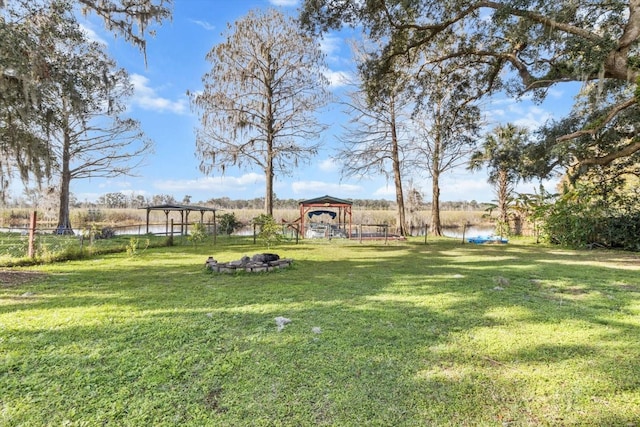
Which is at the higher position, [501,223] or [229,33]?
[229,33]

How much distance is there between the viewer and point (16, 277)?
227 inches

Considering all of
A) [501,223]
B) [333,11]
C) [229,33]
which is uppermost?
[229,33]

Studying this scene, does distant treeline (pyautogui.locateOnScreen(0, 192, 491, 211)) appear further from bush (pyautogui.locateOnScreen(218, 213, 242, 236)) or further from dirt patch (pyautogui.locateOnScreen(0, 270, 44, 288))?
dirt patch (pyautogui.locateOnScreen(0, 270, 44, 288))

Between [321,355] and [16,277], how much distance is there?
636 centimetres

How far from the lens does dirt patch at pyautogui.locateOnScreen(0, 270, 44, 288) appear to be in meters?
5.34

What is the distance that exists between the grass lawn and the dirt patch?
26cm

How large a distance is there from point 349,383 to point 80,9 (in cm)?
968

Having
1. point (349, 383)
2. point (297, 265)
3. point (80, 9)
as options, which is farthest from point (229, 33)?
point (349, 383)

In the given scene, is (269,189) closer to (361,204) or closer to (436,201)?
(436,201)

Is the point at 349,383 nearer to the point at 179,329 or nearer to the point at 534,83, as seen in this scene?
the point at 179,329

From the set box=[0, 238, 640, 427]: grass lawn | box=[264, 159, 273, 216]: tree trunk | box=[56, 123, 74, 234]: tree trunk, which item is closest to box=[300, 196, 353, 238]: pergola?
box=[264, 159, 273, 216]: tree trunk

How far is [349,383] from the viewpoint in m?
2.23

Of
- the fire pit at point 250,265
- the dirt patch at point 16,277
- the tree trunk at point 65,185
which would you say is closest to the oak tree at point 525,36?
the fire pit at point 250,265

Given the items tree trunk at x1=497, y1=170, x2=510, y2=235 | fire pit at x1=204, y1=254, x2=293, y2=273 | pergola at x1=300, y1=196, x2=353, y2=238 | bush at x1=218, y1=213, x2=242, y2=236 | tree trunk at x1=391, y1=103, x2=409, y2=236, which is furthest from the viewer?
bush at x1=218, y1=213, x2=242, y2=236
